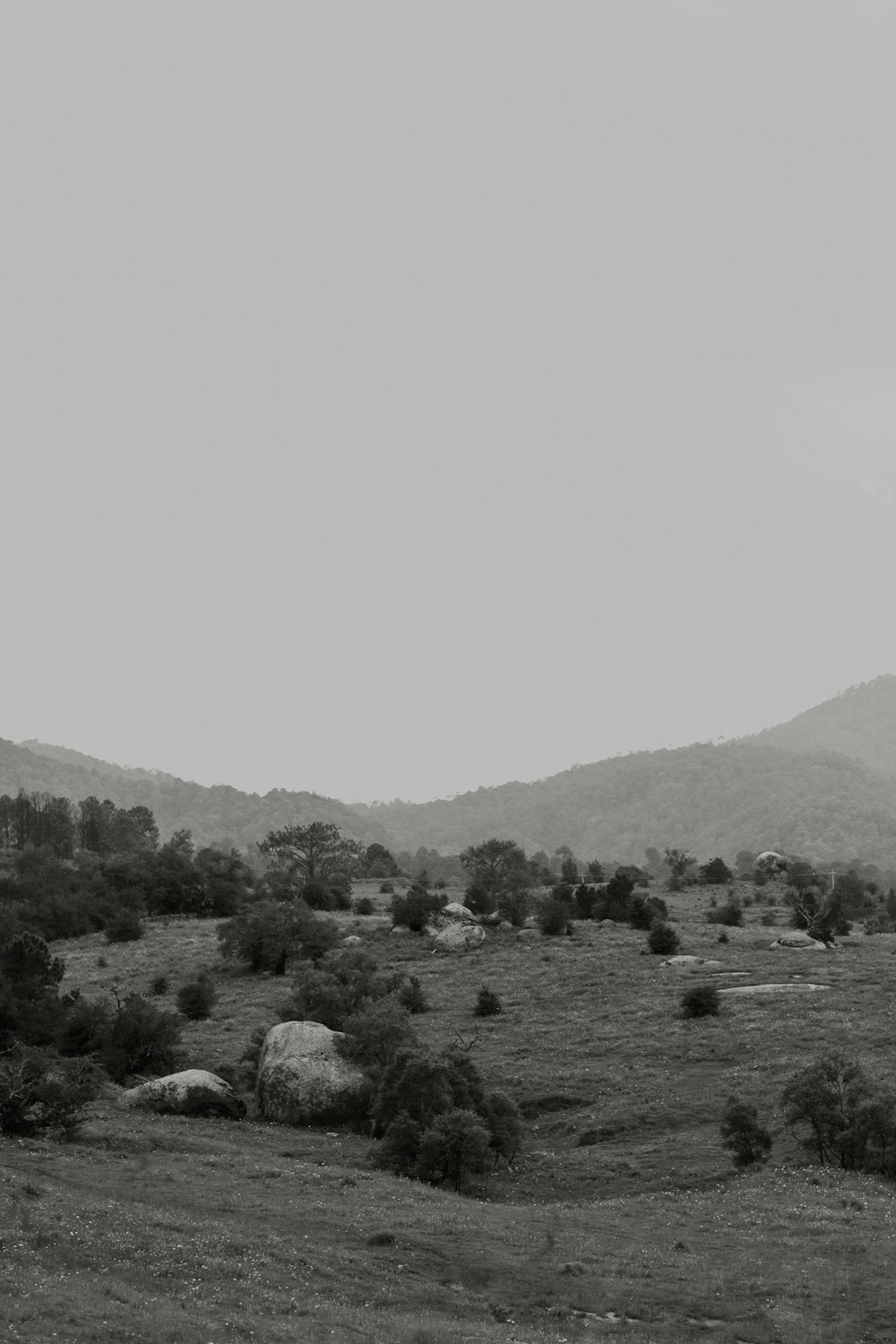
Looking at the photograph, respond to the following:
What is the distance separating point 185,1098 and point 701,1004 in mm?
27401

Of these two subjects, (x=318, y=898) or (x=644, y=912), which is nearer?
(x=644, y=912)

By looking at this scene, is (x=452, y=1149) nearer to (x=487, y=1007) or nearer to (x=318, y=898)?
(x=487, y=1007)

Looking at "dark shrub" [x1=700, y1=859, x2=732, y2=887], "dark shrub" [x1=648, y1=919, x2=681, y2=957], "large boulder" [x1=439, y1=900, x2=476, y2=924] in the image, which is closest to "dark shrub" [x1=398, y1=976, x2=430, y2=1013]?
"dark shrub" [x1=648, y1=919, x2=681, y2=957]

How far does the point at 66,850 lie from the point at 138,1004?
360 ft

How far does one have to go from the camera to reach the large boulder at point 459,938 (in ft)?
265

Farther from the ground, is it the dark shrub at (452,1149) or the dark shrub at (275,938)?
the dark shrub at (275,938)

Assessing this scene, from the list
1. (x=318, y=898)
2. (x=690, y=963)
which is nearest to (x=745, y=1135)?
(x=690, y=963)

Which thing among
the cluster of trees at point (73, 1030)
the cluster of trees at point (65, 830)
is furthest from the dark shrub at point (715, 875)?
the cluster of trees at point (73, 1030)

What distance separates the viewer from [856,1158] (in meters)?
34.5

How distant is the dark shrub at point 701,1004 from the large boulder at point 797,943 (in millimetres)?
22429

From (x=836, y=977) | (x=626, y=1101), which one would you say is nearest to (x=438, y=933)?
(x=836, y=977)

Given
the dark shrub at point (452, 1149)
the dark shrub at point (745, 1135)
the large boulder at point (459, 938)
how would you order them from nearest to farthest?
1. the dark shrub at point (452, 1149)
2. the dark shrub at point (745, 1135)
3. the large boulder at point (459, 938)

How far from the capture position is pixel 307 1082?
42750 mm

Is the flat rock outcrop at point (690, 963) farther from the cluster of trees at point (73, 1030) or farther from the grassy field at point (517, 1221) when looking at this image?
the cluster of trees at point (73, 1030)
